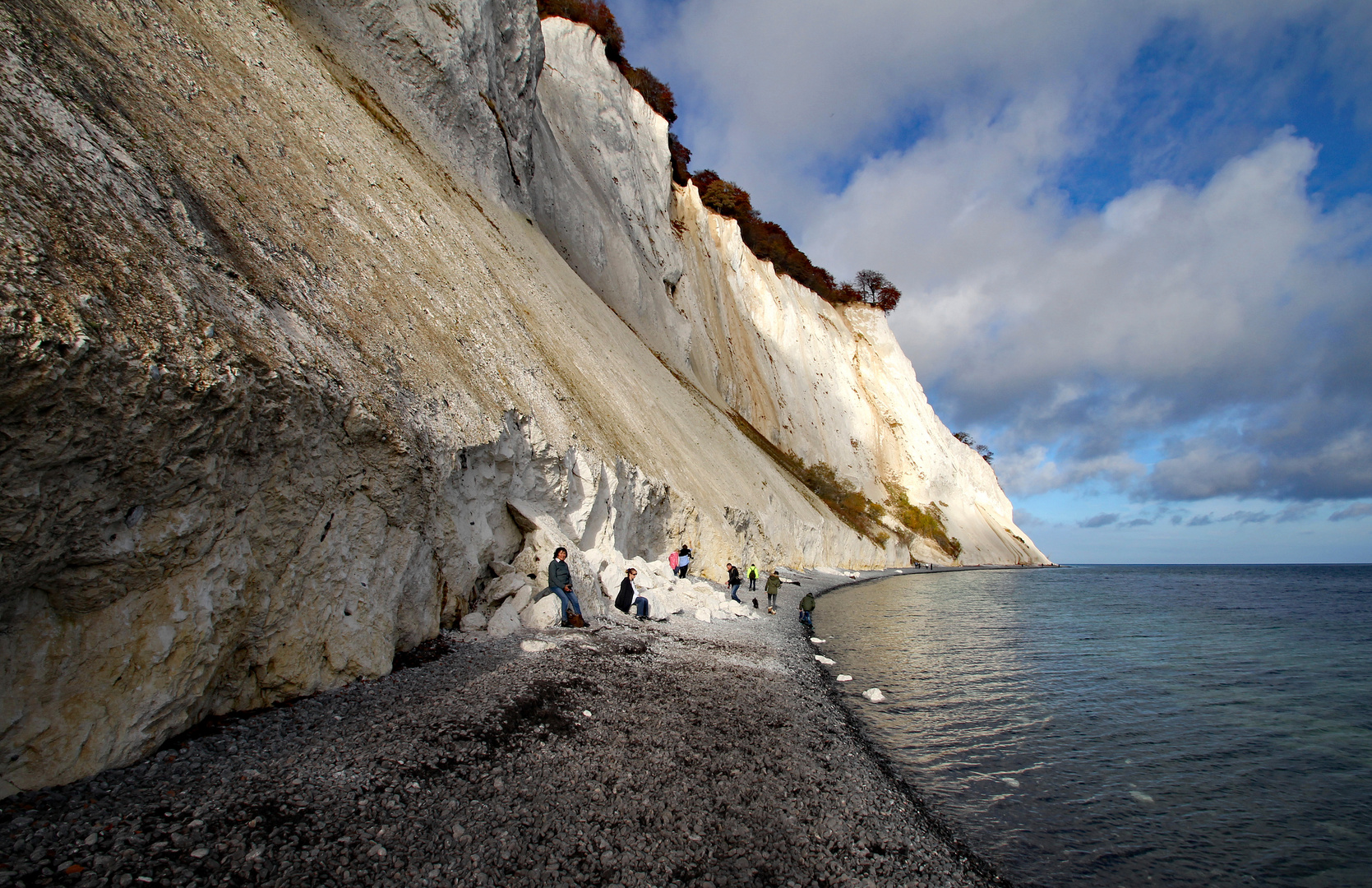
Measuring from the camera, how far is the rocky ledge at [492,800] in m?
3.78

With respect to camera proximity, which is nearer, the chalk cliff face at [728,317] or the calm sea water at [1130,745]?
the calm sea water at [1130,745]

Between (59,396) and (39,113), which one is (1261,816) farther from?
(39,113)

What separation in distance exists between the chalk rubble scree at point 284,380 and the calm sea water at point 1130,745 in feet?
18.9

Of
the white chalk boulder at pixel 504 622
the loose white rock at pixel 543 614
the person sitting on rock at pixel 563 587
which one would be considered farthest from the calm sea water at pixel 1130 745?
the white chalk boulder at pixel 504 622

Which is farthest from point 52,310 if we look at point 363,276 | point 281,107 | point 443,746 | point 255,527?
point 281,107

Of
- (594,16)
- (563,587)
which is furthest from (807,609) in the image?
(594,16)

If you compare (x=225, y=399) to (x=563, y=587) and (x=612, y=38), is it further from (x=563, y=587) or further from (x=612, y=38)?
(x=612, y=38)

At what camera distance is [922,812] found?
20.4 feet

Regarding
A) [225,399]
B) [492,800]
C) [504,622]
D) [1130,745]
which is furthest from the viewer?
[504,622]

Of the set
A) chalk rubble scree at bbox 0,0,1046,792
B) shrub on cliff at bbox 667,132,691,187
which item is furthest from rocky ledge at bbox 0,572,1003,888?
shrub on cliff at bbox 667,132,691,187

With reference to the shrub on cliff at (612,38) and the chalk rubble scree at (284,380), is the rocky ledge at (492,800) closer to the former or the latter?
the chalk rubble scree at (284,380)

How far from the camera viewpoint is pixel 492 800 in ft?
16.0

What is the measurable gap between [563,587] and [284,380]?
5756 millimetres

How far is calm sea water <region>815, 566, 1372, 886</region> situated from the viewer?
20.1 ft
